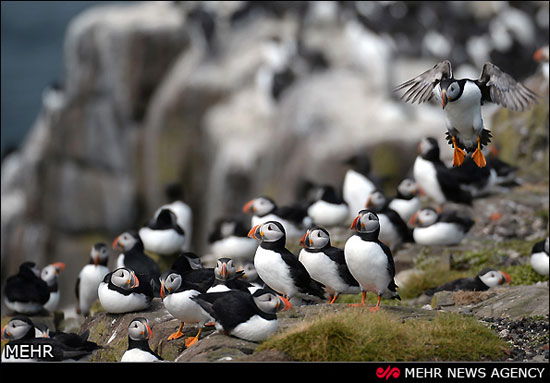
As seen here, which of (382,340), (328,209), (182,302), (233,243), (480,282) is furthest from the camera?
(328,209)

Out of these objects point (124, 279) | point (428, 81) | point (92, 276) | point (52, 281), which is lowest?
point (52, 281)

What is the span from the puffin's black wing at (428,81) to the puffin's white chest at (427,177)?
4057mm

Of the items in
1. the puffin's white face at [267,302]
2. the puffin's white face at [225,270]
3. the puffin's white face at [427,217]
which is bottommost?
the puffin's white face at [427,217]

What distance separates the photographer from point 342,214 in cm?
931

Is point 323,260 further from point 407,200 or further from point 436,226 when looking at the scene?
point 407,200

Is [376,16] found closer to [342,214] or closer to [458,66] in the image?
[458,66]

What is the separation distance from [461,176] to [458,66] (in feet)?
30.5

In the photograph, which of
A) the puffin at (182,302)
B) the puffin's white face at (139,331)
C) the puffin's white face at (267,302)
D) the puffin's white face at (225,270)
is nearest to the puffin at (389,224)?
the puffin's white face at (225,270)

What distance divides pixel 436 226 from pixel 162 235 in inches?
114

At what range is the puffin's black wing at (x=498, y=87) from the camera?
5375 mm

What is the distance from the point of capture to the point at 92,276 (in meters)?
8.08

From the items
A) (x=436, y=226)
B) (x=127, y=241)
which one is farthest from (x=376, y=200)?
(x=127, y=241)

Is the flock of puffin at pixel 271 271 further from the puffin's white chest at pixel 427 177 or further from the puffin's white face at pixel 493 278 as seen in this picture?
the puffin's white chest at pixel 427 177
